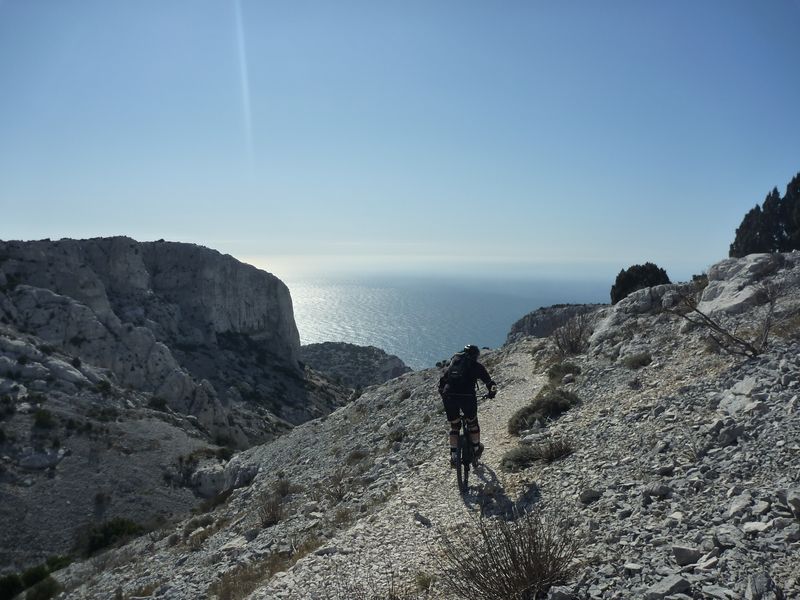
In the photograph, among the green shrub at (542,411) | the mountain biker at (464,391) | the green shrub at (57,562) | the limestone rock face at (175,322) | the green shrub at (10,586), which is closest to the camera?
the mountain biker at (464,391)

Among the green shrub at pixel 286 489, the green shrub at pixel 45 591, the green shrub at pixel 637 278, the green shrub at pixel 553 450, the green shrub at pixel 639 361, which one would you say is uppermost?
the green shrub at pixel 637 278

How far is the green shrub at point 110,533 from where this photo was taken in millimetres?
21141

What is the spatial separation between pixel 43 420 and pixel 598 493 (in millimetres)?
33717

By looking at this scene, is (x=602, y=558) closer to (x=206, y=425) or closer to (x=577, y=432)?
(x=577, y=432)

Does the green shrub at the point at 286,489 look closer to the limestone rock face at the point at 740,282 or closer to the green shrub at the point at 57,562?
the green shrub at the point at 57,562

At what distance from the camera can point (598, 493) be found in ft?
21.7

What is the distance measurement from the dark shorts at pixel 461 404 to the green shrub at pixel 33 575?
19.7m

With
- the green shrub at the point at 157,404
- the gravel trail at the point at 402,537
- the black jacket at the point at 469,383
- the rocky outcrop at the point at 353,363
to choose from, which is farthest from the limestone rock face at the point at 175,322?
the black jacket at the point at 469,383

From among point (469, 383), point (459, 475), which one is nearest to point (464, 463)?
point (459, 475)

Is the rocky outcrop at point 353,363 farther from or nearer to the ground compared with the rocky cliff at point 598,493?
nearer to the ground

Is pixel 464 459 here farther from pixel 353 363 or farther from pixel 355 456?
pixel 353 363

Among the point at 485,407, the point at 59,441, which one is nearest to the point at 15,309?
the point at 59,441

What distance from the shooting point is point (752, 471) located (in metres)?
5.52

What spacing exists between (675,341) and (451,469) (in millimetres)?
8264
